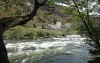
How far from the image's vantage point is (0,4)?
5984mm

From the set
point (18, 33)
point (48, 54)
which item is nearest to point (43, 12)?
point (48, 54)

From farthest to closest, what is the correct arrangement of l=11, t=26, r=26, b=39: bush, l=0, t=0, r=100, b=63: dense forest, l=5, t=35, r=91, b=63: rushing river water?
l=11, t=26, r=26, b=39: bush → l=5, t=35, r=91, b=63: rushing river water → l=0, t=0, r=100, b=63: dense forest

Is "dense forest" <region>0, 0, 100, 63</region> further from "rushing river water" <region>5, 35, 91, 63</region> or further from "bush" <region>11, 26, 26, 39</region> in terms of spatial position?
"bush" <region>11, 26, 26, 39</region>

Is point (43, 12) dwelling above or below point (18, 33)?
above

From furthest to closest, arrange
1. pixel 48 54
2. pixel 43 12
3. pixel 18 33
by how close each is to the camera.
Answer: pixel 18 33 < pixel 48 54 < pixel 43 12

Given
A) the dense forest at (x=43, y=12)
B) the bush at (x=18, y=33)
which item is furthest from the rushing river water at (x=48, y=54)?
the bush at (x=18, y=33)

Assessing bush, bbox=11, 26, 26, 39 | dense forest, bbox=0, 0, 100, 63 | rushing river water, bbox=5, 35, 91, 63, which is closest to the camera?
dense forest, bbox=0, 0, 100, 63

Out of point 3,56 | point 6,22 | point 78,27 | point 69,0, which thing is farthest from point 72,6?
point 3,56

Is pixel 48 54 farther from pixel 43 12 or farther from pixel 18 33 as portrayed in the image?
pixel 18 33

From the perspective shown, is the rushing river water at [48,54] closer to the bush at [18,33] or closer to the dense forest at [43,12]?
the dense forest at [43,12]

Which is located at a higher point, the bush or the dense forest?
the dense forest

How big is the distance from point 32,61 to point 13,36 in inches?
1346

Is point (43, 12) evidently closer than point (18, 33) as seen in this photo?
Yes

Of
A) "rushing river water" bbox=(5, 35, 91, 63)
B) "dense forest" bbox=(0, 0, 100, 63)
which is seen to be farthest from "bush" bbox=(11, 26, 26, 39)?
"dense forest" bbox=(0, 0, 100, 63)
